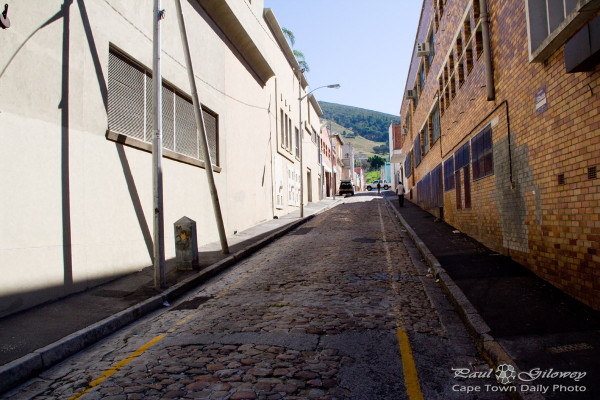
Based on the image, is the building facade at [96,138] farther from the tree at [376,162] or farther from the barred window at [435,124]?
the tree at [376,162]

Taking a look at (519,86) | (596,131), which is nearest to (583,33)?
(596,131)

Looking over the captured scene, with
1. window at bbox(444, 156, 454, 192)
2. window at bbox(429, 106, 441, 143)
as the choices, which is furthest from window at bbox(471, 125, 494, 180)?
window at bbox(429, 106, 441, 143)

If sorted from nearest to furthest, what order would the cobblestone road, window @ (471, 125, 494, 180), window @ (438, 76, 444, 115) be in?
the cobblestone road, window @ (471, 125, 494, 180), window @ (438, 76, 444, 115)

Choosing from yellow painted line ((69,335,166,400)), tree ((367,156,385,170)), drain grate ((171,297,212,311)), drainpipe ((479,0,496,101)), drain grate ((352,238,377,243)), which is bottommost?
yellow painted line ((69,335,166,400))

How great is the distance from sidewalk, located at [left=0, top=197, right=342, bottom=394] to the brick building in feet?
20.5

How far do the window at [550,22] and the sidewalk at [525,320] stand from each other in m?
3.43

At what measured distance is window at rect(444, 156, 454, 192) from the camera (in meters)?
14.1

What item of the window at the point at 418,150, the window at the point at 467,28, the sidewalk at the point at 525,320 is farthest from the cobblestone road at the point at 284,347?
the window at the point at 418,150

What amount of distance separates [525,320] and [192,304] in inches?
195

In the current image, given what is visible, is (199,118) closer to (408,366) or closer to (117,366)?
(117,366)

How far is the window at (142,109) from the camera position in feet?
29.0

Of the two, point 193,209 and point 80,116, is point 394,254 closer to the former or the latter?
point 193,209

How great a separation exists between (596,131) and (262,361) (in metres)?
4.56

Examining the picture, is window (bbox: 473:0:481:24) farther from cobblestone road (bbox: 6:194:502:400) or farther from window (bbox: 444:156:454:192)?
cobblestone road (bbox: 6:194:502:400)
